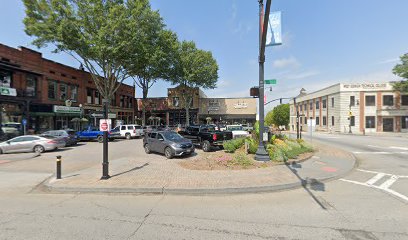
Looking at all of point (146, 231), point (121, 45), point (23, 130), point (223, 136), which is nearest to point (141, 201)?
point (146, 231)

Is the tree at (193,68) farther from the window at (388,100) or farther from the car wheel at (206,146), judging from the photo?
the window at (388,100)

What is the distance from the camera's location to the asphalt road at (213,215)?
4.23 meters

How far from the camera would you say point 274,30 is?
30.2ft

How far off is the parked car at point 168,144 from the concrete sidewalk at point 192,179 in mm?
2449

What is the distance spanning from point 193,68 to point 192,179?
3159cm

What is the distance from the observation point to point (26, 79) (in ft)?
79.0

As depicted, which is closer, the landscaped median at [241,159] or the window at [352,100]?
the landscaped median at [241,159]

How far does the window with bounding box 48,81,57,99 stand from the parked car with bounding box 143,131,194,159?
19888 mm

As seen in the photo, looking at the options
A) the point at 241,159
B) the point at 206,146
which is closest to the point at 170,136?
the point at 206,146

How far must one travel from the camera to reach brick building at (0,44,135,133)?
22.0 meters

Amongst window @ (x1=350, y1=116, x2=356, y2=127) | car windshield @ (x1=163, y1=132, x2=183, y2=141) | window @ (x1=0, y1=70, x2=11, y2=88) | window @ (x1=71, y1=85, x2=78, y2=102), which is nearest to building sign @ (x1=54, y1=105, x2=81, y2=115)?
window @ (x1=71, y1=85, x2=78, y2=102)

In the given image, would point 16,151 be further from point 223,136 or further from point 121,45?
point 223,136

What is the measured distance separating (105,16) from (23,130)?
47.1 ft

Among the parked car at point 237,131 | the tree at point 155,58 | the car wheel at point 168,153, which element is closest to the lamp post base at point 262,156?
the car wheel at point 168,153
